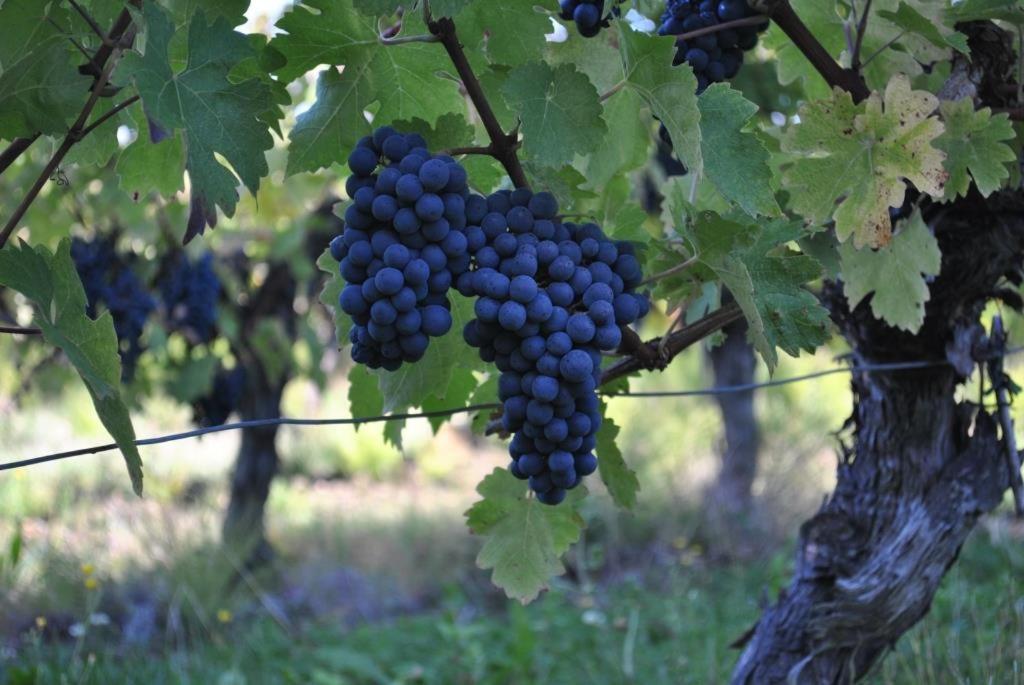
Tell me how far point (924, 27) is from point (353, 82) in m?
0.81

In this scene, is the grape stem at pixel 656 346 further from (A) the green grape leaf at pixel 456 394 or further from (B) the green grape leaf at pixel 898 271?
(B) the green grape leaf at pixel 898 271

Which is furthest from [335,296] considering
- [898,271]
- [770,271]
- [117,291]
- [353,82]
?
[117,291]

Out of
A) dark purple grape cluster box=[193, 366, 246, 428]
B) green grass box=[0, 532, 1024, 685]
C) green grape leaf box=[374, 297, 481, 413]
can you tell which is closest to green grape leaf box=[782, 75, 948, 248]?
green grape leaf box=[374, 297, 481, 413]

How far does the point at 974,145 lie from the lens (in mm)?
1497

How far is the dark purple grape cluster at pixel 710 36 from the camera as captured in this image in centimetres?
152

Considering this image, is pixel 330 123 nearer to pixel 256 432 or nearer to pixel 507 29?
pixel 507 29

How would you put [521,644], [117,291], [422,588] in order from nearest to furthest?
[521,644] → [117,291] → [422,588]

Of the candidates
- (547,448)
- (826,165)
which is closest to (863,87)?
(826,165)

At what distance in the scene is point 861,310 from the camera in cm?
195

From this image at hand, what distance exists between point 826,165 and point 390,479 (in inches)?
353

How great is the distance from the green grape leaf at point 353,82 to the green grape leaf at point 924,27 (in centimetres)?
63

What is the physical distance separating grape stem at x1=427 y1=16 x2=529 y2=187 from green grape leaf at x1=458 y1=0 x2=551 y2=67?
0.03m

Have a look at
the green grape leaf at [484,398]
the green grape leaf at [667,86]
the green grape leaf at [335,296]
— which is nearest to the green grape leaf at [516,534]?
the green grape leaf at [484,398]

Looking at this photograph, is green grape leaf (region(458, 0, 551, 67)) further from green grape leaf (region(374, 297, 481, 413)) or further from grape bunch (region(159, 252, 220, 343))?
grape bunch (region(159, 252, 220, 343))
